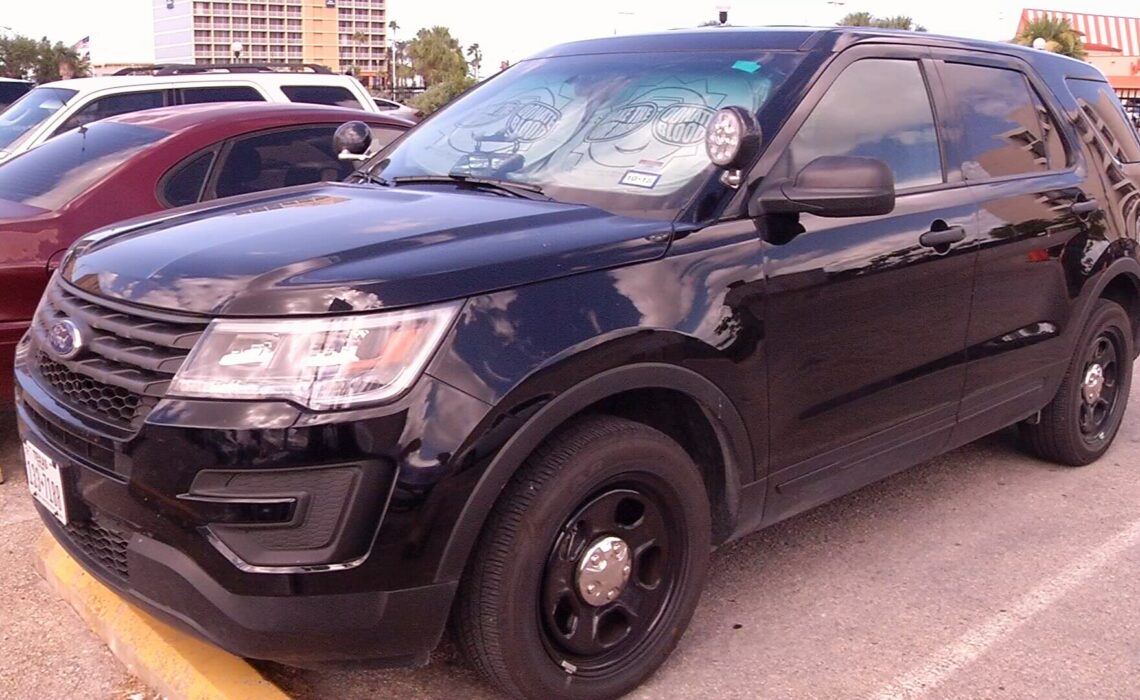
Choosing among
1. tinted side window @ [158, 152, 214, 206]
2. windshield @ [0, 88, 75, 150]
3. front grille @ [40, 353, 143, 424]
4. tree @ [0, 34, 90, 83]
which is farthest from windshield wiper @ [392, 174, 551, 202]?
tree @ [0, 34, 90, 83]

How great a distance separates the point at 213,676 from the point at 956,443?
2744mm

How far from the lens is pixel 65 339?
2.82 meters

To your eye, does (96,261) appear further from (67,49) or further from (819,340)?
(67,49)

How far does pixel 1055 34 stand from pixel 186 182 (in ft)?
158

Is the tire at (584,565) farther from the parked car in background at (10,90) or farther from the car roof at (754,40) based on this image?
the parked car in background at (10,90)

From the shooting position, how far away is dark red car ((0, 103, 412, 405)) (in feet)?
14.5

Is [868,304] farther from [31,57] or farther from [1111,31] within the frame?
[31,57]

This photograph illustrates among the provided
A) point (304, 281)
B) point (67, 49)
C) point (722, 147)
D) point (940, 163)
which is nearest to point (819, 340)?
point (722, 147)

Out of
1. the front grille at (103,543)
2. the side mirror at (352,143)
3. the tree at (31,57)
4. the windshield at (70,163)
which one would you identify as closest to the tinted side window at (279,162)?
the windshield at (70,163)

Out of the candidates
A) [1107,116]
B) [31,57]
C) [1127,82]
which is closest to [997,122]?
[1107,116]

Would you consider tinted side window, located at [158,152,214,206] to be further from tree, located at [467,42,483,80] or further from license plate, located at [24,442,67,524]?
tree, located at [467,42,483,80]

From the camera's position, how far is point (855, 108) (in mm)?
3646

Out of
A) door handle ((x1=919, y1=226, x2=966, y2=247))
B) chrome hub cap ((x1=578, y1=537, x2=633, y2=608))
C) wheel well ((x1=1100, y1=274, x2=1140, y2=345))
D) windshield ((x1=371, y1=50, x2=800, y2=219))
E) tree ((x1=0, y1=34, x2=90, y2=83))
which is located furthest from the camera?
tree ((x1=0, y1=34, x2=90, y2=83))

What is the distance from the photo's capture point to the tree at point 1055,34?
45250 millimetres
